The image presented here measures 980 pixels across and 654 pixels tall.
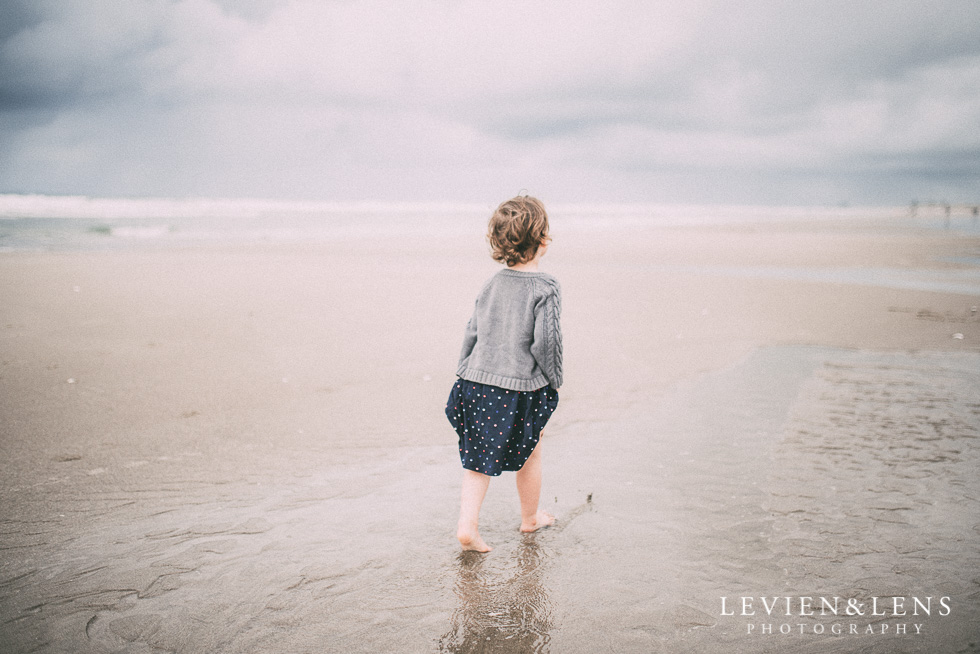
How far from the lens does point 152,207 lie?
117ft

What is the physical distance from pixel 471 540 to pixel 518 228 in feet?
4.76

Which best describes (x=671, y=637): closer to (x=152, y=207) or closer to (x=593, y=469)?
(x=593, y=469)

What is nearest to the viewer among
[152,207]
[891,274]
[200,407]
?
[200,407]

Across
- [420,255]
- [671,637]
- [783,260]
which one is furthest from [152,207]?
[671,637]

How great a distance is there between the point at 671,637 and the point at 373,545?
4.47 ft

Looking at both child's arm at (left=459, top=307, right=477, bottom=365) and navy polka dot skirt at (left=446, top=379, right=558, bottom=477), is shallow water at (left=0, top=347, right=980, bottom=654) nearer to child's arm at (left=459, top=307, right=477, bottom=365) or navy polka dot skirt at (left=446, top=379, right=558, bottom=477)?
navy polka dot skirt at (left=446, top=379, right=558, bottom=477)

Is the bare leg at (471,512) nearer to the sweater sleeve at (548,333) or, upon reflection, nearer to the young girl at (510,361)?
the young girl at (510,361)

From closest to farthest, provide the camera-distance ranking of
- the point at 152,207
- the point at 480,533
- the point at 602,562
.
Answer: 1. the point at 602,562
2. the point at 480,533
3. the point at 152,207

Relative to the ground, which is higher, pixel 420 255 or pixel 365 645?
pixel 420 255

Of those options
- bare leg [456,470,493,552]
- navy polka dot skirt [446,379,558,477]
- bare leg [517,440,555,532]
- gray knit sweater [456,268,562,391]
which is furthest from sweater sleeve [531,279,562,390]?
bare leg [456,470,493,552]

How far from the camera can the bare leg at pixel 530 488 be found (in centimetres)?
281

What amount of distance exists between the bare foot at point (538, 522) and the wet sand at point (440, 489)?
8 cm

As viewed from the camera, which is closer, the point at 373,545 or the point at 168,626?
the point at 168,626

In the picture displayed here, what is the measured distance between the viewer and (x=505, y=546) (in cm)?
276
